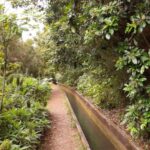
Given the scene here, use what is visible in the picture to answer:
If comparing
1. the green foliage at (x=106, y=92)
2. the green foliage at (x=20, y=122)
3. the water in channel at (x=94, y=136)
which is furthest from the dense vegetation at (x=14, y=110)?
the green foliage at (x=106, y=92)

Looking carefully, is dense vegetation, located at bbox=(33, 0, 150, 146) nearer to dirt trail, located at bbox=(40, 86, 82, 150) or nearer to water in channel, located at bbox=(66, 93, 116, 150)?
water in channel, located at bbox=(66, 93, 116, 150)

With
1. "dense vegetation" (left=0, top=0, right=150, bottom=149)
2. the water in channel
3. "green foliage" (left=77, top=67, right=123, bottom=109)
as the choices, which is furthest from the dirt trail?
"dense vegetation" (left=0, top=0, right=150, bottom=149)

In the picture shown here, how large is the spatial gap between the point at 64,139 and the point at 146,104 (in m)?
3.56

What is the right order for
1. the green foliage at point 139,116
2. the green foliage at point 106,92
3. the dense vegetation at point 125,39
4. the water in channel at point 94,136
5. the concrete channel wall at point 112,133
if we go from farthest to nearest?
1. the green foliage at point 106,92
2. the water in channel at point 94,136
3. the concrete channel wall at point 112,133
4. the green foliage at point 139,116
5. the dense vegetation at point 125,39

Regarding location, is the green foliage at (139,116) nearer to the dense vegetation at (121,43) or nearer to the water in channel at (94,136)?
the dense vegetation at (121,43)

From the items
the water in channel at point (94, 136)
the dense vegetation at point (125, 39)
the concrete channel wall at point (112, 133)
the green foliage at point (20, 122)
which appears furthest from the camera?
the water in channel at point (94, 136)

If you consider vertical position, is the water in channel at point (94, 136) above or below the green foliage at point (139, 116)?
below

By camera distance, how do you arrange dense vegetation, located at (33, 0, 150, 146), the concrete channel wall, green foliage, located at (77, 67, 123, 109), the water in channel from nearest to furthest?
1. dense vegetation, located at (33, 0, 150, 146)
2. the concrete channel wall
3. the water in channel
4. green foliage, located at (77, 67, 123, 109)

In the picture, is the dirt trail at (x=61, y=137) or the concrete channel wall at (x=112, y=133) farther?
the dirt trail at (x=61, y=137)

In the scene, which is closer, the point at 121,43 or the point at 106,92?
the point at 121,43

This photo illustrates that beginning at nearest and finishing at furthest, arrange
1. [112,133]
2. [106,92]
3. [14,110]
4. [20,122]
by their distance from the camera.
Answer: [20,122] < [14,110] < [112,133] < [106,92]

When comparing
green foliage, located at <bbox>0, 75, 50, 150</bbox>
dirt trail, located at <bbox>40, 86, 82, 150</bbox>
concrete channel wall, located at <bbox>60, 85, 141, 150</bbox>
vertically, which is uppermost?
Answer: green foliage, located at <bbox>0, 75, 50, 150</bbox>

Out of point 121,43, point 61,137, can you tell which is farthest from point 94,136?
point 121,43

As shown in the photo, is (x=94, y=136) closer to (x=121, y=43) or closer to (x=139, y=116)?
(x=139, y=116)
